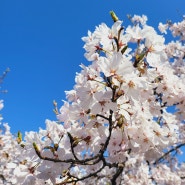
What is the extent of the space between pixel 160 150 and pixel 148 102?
514 mm

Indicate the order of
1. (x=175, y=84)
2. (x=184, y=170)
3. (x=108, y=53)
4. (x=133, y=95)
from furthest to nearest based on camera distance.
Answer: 1. (x=184, y=170)
2. (x=175, y=84)
3. (x=108, y=53)
4. (x=133, y=95)

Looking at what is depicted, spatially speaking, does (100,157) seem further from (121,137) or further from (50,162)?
(50,162)

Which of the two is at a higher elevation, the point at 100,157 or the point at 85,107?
the point at 85,107

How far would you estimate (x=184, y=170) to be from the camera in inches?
482

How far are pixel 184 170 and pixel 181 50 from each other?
16.9 ft

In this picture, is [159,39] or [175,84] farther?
[175,84]

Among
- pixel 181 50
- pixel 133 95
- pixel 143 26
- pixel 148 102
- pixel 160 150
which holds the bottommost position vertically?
pixel 160 150

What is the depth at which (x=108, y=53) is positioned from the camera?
233 cm

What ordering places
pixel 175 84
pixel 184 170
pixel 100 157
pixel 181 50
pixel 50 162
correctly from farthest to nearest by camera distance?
pixel 184 170, pixel 181 50, pixel 175 84, pixel 100 157, pixel 50 162

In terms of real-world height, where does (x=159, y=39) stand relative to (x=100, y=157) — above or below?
above

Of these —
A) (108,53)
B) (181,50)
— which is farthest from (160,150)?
(181,50)

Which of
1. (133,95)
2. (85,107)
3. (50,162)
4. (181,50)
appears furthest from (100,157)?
(181,50)

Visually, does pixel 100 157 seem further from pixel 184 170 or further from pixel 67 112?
pixel 184 170

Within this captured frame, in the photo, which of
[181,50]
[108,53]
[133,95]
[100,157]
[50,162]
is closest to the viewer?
[133,95]
